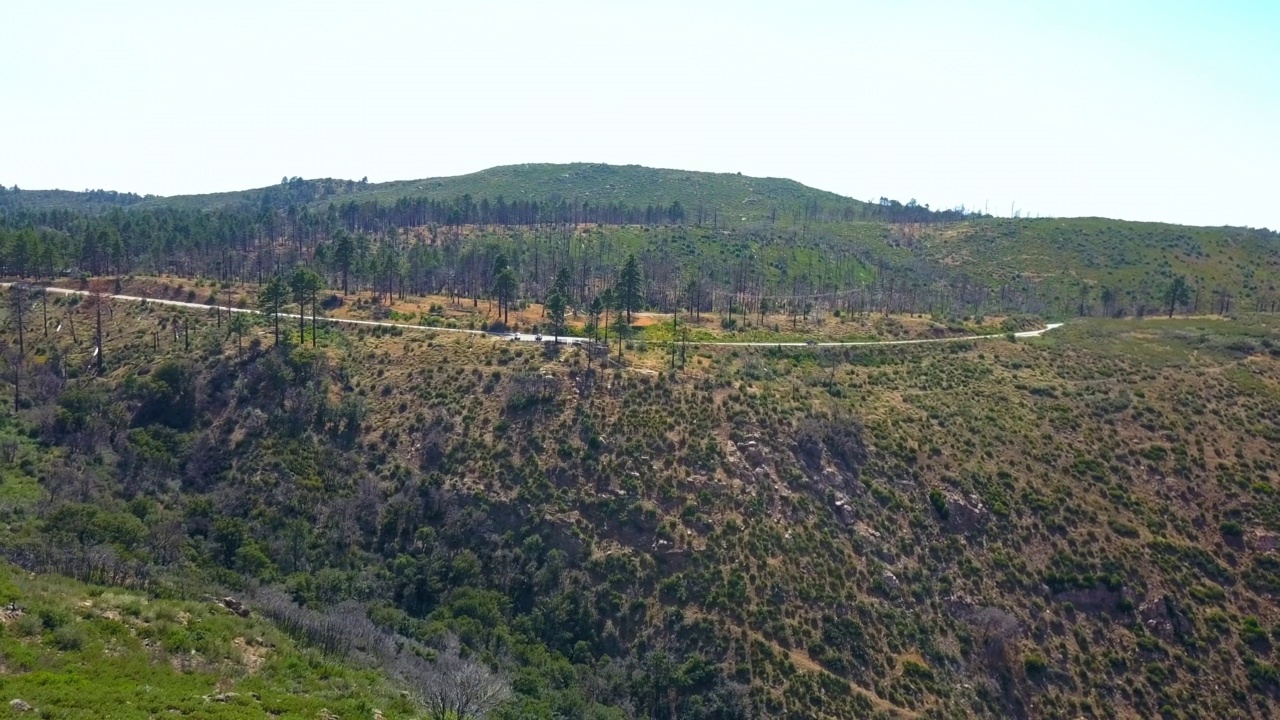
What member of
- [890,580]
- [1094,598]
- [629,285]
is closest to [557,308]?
[629,285]

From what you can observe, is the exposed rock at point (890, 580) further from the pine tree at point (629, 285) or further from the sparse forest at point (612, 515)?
the pine tree at point (629, 285)

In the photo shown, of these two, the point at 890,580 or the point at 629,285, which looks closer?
the point at 890,580

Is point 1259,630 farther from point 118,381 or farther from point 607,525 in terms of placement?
point 118,381

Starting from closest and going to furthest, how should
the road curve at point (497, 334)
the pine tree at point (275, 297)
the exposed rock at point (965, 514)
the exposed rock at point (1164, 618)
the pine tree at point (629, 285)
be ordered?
the exposed rock at point (1164, 618) → the exposed rock at point (965, 514) → the pine tree at point (275, 297) → the road curve at point (497, 334) → the pine tree at point (629, 285)

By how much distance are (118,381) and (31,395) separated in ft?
21.6

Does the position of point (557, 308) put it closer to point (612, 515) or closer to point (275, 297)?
point (612, 515)

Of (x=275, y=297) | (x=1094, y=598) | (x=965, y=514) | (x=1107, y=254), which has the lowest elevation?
(x=1094, y=598)

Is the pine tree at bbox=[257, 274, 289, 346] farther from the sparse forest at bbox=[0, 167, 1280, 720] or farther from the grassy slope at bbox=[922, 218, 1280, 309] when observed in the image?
the grassy slope at bbox=[922, 218, 1280, 309]

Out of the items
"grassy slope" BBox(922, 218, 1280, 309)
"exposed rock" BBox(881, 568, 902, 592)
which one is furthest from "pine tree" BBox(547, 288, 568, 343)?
"grassy slope" BBox(922, 218, 1280, 309)

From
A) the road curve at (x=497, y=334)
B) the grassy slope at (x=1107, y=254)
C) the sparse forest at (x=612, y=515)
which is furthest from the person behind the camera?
the grassy slope at (x=1107, y=254)

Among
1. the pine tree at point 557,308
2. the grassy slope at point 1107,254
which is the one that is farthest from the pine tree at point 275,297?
the grassy slope at point 1107,254

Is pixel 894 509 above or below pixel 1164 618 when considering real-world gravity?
above

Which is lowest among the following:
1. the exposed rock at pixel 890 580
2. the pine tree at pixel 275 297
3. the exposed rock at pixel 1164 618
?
the exposed rock at pixel 1164 618

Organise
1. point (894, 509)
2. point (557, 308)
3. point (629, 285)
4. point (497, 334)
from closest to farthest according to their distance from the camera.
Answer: point (894, 509), point (557, 308), point (497, 334), point (629, 285)
